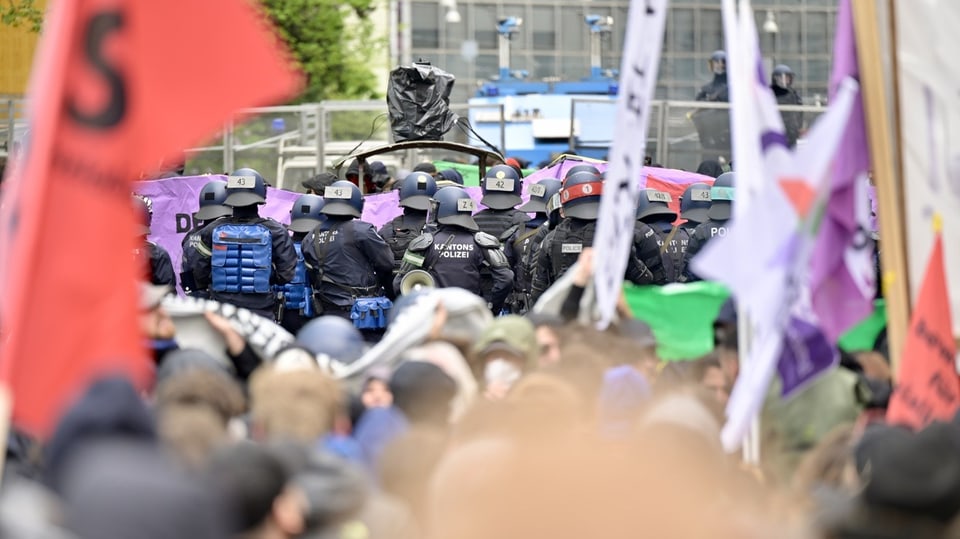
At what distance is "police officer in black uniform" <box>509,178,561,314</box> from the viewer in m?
14.9

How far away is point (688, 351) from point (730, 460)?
107 inches

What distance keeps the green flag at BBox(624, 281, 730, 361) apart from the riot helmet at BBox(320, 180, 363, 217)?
5.83m

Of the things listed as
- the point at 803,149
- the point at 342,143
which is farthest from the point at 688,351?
the point at 342,143

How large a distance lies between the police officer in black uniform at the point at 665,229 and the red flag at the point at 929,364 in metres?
7.72

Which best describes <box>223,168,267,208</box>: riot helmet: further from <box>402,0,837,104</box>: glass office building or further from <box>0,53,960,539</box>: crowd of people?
<box>402,0,837,104</box>: glass office building

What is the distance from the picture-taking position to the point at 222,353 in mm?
7953

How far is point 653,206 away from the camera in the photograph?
15352 mm

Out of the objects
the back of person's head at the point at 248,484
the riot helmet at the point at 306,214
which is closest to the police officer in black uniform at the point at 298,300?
the riot helmet at the point at 306,214

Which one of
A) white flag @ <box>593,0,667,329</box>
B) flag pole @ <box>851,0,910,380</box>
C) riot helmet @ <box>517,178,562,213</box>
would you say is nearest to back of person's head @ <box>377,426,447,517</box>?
white flag @ <box>593,0,667,329</box>

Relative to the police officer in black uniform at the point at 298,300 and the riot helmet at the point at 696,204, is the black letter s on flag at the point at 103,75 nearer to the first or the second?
the police officer in black uniform at the point at 298,300

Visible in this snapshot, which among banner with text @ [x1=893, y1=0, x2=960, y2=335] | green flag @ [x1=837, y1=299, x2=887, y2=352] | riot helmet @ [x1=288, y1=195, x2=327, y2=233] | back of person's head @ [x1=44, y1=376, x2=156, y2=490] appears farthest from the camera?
riot helmet @ [x1=288, y1=195, x2=327, y2=233]

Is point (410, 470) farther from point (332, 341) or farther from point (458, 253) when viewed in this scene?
point (458, 253)

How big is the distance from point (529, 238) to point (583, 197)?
5.79ft

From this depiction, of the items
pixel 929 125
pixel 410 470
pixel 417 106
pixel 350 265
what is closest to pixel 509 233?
pixel 350 265
